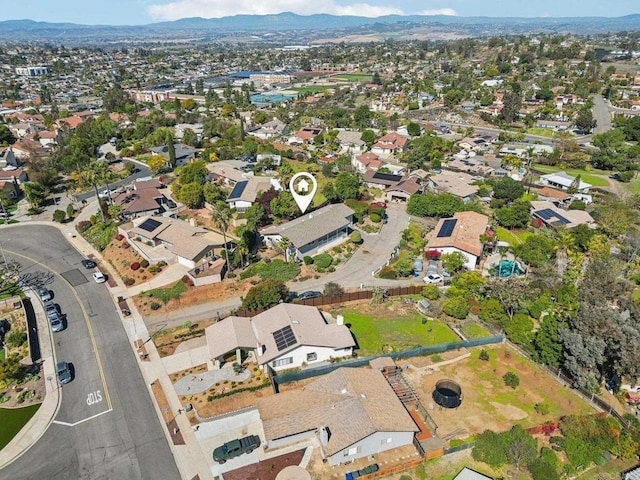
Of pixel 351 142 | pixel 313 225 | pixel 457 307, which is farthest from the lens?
pixel 351 142

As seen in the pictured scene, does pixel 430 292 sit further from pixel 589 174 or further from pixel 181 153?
pixel 181 153

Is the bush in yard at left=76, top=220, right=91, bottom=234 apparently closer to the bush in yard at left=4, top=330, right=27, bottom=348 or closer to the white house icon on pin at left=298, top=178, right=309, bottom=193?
the bush in yard at left=4, top=330, right=27, bottom=348

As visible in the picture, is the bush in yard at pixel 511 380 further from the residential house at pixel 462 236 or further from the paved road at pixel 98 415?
the paved road at pixel 98 415

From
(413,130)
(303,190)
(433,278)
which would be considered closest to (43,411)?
(433,278)

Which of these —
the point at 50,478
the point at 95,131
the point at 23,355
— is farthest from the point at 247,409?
the point at 95,131

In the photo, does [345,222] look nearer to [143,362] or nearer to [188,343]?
[188,343]
